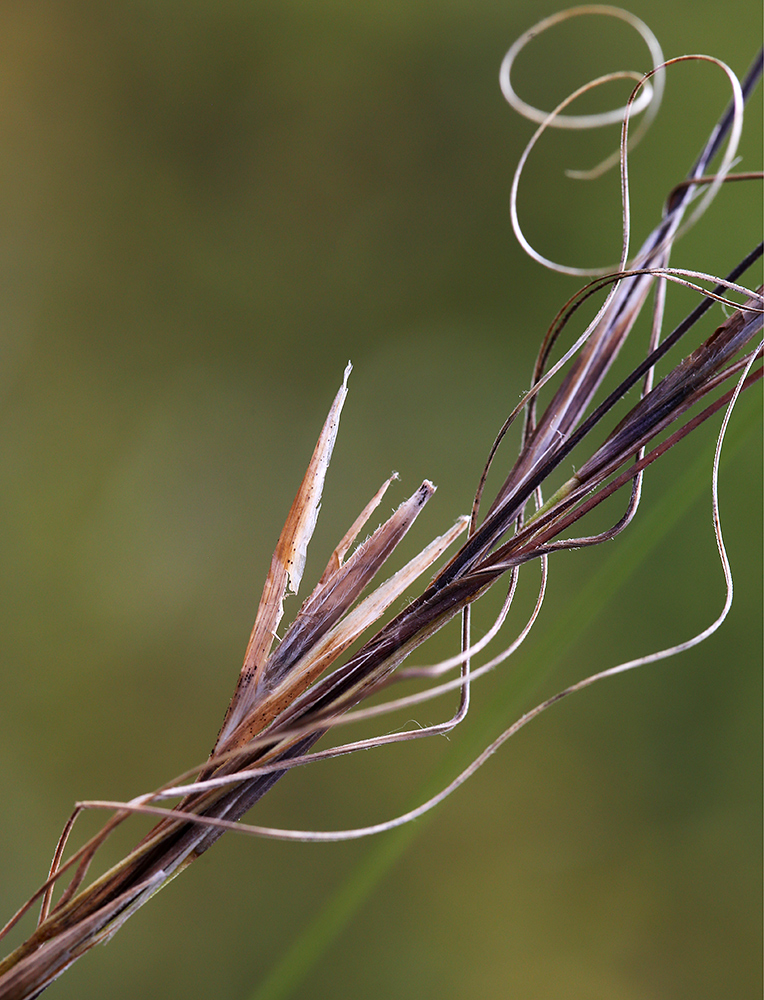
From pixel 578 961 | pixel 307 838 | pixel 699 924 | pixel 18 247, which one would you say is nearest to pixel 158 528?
pixel 18 247

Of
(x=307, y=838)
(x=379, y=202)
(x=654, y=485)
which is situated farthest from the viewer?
(x=379, y=202)

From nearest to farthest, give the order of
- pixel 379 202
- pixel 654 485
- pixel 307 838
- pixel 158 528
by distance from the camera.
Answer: pixel 307 838 < pixel 654 485 < pixel 379 202 < pixel 158 528

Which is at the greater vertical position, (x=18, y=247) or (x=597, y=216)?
(x=597, y=216)

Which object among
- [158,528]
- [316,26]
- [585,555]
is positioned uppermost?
[316,26]

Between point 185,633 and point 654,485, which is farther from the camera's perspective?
point 185,633

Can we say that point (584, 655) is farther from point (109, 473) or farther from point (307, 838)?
point (307, 838)

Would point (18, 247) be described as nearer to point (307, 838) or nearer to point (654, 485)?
point (654, 485)
